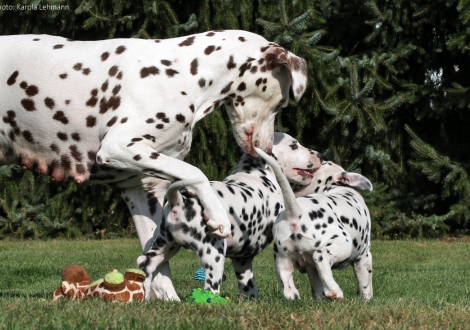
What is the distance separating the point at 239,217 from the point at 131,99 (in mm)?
1226

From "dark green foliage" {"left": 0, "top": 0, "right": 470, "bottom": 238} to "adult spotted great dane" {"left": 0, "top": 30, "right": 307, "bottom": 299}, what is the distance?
601 cm

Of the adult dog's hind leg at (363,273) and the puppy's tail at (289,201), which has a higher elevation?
the puppy's tail at (289,201)

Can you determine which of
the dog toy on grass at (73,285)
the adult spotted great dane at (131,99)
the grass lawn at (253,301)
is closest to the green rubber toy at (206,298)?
the grass lawn at (253,301)

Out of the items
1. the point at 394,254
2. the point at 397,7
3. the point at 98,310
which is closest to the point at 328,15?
the point at 397,7

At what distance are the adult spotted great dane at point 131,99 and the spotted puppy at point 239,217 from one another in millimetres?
344

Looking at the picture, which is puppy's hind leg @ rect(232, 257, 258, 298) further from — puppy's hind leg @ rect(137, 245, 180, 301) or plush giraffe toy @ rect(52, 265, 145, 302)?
plush giraffe toy @ rect(52, 265, 145, 302)

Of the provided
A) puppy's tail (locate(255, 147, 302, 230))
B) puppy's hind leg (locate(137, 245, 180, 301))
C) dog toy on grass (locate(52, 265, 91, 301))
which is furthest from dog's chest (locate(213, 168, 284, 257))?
dog toy on grass (locate(52, 265, 91, 301))

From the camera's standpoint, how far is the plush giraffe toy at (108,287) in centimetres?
543

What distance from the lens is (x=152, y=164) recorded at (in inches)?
218

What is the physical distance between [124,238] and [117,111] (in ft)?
28.8

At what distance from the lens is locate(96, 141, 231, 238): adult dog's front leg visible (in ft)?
17.9

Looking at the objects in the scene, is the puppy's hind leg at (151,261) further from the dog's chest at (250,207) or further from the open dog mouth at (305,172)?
the open dog mouth at (305,172)

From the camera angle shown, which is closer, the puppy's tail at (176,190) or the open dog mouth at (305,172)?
the puppy's tail at (176,190)

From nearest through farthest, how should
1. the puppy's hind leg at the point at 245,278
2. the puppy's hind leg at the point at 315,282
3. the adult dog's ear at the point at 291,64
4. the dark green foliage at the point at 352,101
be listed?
1. the adult dog's ear at the point at 291,64
2. the puppy's hind leg at the point at 315,282
3. the puppy's hind leg at the point at 245,278
4. the dark green foliage at the point at 352,101
